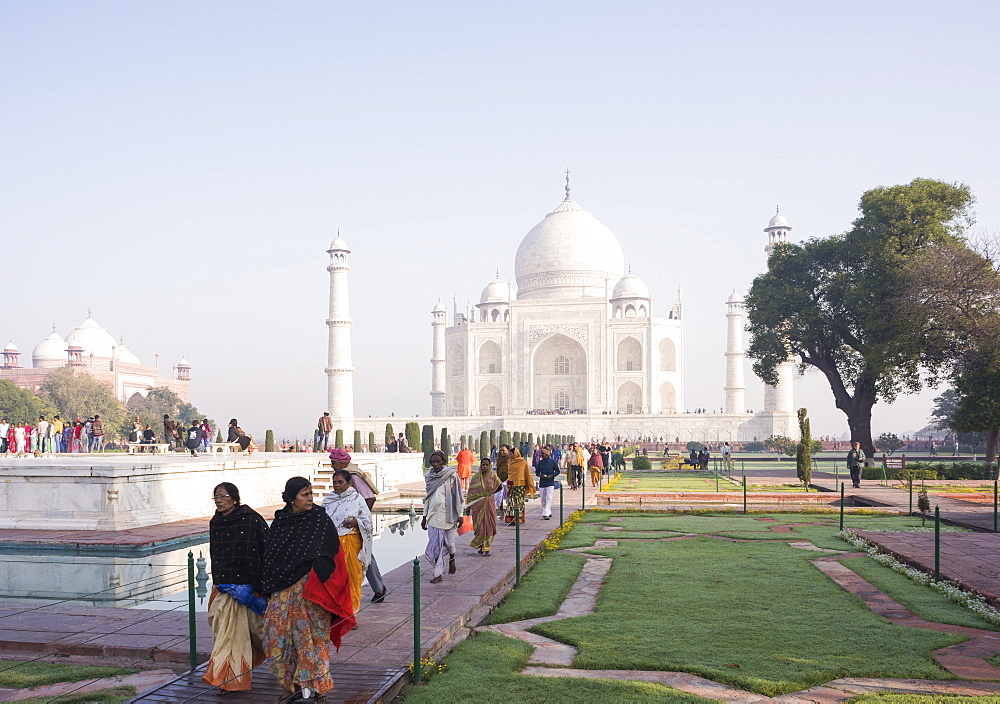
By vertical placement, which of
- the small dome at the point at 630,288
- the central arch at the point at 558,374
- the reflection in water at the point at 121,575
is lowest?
the reflection in water at the point at 121,575

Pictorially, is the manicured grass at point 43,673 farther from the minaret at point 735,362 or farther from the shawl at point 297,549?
the minaret at point 735,362

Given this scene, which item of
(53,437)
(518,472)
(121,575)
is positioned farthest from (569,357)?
(121,575)

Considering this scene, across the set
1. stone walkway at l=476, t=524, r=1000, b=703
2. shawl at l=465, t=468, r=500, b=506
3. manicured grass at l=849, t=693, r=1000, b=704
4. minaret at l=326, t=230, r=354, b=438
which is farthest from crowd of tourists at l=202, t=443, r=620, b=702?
minaret at l=326, t=230, r=354, b=438

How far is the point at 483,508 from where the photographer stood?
340 inches

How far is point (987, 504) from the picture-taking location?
14.5 m

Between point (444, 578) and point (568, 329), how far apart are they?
1833 inches

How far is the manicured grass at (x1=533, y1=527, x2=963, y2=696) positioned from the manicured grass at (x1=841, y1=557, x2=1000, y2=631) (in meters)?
0.39

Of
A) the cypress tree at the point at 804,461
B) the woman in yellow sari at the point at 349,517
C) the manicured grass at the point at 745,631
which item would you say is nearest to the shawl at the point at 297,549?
the woman in yellow sari at the point at 349,517

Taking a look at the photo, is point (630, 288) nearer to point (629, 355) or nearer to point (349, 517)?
point (629, 355)

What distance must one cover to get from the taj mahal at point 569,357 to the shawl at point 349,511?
4110 centimetres

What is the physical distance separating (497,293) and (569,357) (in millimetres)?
6518

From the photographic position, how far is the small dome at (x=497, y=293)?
58188mm

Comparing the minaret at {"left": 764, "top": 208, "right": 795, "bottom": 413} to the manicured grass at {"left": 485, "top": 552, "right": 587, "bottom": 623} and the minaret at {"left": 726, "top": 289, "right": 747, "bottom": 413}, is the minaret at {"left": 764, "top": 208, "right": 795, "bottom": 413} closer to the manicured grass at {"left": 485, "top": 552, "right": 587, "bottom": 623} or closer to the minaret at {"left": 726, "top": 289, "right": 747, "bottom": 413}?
the minaret at {"left": 726, "top": 289, "right": 747, "bottom": 413}

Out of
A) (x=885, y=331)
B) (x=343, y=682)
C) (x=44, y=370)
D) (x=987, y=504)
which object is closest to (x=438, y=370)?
(x=44, y=370)
